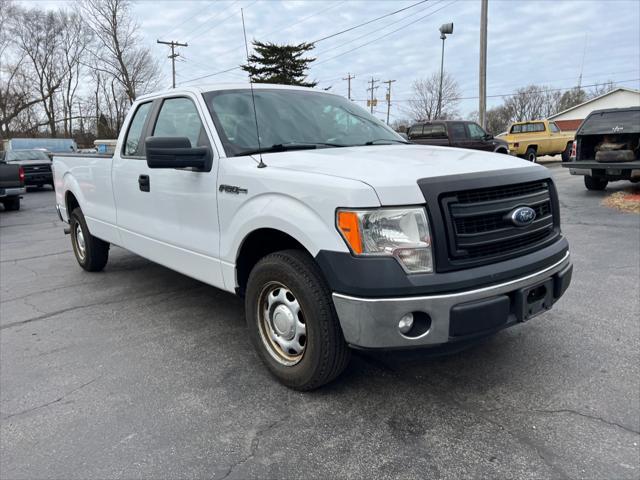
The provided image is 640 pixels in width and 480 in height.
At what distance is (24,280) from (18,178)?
29.4ft

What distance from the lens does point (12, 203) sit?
13812 millimetres

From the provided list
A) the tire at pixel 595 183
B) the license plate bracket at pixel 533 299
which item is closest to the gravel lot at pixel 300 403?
the license plate bracket at pixel 533 299

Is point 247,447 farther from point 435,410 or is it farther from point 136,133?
point 136,133

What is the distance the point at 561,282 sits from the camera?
9.71 ft

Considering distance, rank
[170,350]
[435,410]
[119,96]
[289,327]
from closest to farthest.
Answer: [435,410] → [289,327] → [170,350] → [119,96]

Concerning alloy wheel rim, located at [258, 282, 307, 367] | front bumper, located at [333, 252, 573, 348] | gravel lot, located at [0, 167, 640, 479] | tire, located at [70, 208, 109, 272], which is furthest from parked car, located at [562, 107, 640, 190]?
tire, located at [70, 208, 109, 272]

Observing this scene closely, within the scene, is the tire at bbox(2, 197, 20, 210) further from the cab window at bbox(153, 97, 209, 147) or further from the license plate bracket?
the license plate bracket

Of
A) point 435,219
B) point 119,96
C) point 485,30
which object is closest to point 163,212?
point 435,219

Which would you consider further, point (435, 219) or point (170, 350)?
point (170, 350)

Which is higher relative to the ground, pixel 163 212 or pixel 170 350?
pixel 163 212

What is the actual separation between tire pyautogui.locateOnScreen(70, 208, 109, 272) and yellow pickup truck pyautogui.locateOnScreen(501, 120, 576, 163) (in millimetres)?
17637

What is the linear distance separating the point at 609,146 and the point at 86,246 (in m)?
10.9

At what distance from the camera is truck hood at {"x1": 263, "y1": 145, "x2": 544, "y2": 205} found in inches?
95.7

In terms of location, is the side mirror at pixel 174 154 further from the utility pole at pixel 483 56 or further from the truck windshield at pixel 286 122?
the utility pole at pixel 483 56
